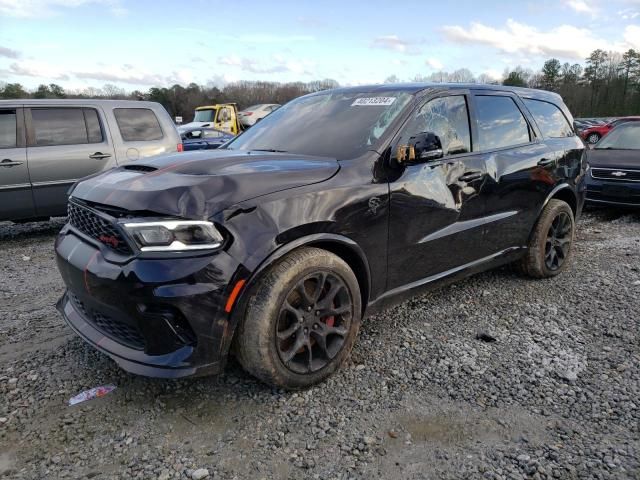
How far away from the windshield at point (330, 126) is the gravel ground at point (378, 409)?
1.37 meters

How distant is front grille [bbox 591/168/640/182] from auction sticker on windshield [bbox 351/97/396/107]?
5.78 m

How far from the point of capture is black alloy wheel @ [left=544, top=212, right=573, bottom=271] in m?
4.58

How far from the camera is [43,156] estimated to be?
6121mm

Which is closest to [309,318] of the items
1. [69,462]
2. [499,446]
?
[499,446]

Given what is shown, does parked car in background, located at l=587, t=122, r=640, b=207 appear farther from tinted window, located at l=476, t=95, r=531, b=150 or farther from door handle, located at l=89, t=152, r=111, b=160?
door handle, located at l=89, t=152, r=111, b=160

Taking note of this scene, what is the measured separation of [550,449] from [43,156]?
6313mm

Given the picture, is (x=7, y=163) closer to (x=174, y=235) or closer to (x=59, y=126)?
(x=59, y=126)

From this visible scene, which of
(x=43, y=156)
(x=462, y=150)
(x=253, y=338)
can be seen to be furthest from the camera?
(x=43, y=156)

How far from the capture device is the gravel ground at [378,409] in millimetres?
2184

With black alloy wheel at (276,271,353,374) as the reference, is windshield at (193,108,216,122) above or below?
above

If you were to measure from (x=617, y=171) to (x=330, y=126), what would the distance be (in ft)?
20.0

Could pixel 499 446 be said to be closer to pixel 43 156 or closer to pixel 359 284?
pixel 359 284

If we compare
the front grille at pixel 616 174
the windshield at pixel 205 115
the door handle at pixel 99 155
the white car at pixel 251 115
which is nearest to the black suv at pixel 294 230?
the door handle at pixel 99 155

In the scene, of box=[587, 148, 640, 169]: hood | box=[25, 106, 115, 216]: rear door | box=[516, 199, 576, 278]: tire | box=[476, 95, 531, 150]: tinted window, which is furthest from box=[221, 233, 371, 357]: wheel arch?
box=[587, 148, 640, 169]: hood
